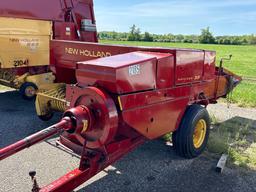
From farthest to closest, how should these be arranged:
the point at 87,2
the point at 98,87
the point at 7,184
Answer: the point at 87,2
the point at 7,184
the point at 98,87

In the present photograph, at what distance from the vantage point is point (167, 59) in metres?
3.31

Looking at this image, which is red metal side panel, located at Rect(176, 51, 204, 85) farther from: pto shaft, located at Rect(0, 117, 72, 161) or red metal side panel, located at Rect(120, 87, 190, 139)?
pto shaft, located at Rect(0, 117, 72, 161)

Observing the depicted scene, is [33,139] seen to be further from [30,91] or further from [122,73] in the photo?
[30,91]

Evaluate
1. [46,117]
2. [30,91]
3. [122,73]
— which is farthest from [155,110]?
[30,91]

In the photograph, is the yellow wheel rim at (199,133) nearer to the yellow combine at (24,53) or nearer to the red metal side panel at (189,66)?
the red metal side panel at (189,66)

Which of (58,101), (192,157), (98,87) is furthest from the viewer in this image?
(58,101)

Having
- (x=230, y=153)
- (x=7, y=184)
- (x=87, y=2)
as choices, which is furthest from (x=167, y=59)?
(x=87, y=2)

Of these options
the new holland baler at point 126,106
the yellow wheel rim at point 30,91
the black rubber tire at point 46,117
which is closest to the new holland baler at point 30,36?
the yellow wheel rim at point 30,91

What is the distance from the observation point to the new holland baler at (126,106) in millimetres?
2715

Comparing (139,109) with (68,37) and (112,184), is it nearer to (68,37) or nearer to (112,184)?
(112,184)

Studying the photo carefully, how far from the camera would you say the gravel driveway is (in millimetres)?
3266

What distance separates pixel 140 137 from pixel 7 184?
1.52 m

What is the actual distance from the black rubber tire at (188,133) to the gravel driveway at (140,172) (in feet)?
0.40

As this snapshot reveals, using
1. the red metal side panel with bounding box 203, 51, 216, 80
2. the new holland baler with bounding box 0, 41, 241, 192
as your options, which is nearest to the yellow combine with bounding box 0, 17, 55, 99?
the new holland baler with bounding box 0, 41, 241, 192
